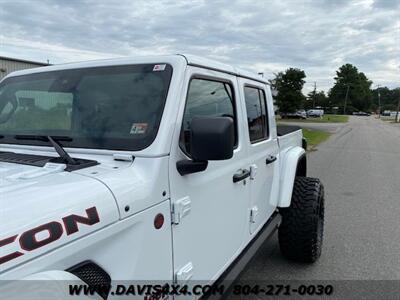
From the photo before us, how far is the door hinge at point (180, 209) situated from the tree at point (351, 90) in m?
127

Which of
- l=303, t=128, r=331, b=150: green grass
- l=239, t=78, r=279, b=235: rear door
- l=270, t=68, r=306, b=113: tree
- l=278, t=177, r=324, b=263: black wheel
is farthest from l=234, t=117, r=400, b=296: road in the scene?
l=270, t=68, r=306, b=113: tree

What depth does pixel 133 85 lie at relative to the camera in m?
2.20

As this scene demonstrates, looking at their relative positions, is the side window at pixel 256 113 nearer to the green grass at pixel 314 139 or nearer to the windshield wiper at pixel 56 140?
the windshield wiper at pixel 56 140

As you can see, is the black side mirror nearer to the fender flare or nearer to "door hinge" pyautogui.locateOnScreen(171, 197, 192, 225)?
"door hinge" pyautogui.locateOnScreen(171, 197, 192, 225)

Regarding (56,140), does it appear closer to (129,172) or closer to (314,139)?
(129,172)

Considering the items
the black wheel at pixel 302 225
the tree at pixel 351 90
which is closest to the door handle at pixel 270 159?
the black wheel at pixel 302 225

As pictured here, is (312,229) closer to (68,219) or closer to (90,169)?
(90,169)

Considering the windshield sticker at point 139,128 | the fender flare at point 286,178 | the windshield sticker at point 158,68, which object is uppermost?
the windshield sticker at point 158,68

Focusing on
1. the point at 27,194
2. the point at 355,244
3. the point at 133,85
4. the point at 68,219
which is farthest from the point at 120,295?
the point at 355,244

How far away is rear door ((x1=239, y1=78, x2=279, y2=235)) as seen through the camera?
3.09m

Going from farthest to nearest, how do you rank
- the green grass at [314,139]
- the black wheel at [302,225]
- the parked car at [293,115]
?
the parked car at [293,115] → the green grass at [314,139] → the black wheel at [302,225]

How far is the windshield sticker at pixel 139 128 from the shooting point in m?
2.02

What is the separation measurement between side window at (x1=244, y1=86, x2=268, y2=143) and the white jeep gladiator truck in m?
0.03

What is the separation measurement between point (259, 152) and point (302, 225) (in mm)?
1170
